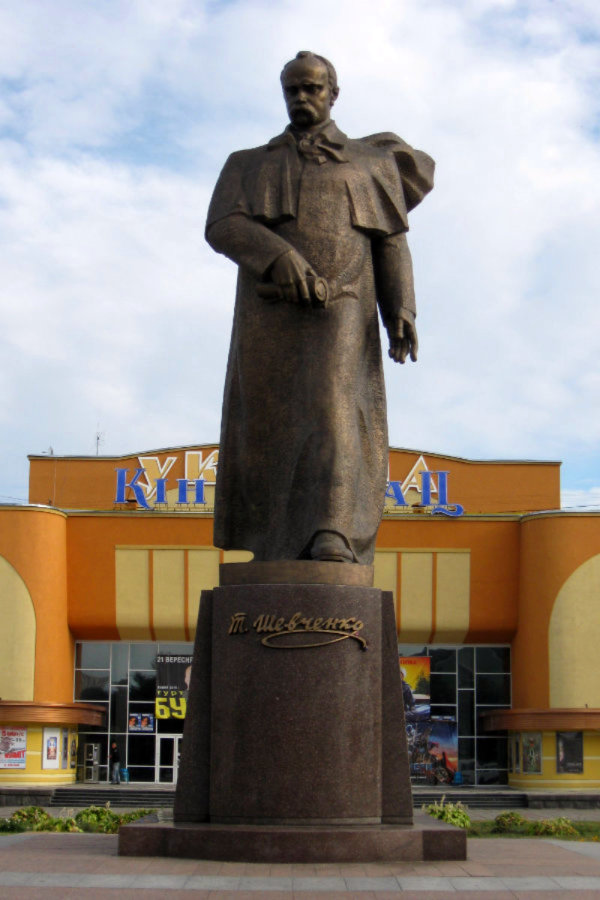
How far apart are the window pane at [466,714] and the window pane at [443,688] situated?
0.88 feet

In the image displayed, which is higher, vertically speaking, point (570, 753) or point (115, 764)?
point (570, 753)

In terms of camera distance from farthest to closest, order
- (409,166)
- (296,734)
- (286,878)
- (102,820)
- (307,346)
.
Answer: (102,820) → (409,166) → (307,346) → (296,734) → (286,878)

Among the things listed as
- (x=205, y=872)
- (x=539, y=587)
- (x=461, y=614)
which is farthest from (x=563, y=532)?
(x=205, y=872)

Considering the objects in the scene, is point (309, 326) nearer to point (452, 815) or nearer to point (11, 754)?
point (452, 815)

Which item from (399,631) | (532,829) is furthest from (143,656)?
(532,829)

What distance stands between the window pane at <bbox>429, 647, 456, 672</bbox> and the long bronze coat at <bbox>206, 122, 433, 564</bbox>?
30.9 metres

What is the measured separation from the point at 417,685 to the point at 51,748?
11.3 meters

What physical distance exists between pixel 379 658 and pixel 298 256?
8.77 ft

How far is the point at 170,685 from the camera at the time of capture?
1517 inches

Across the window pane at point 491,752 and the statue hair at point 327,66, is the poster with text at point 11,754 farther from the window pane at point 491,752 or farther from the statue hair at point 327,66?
the statue hair at point 327,66

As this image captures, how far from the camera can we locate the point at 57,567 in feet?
123

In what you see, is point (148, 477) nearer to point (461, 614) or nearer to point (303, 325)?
point (461, 614)

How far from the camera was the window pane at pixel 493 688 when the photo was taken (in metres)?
38.6

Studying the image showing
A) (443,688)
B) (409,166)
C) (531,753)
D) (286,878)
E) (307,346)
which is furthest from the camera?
(443,688)
